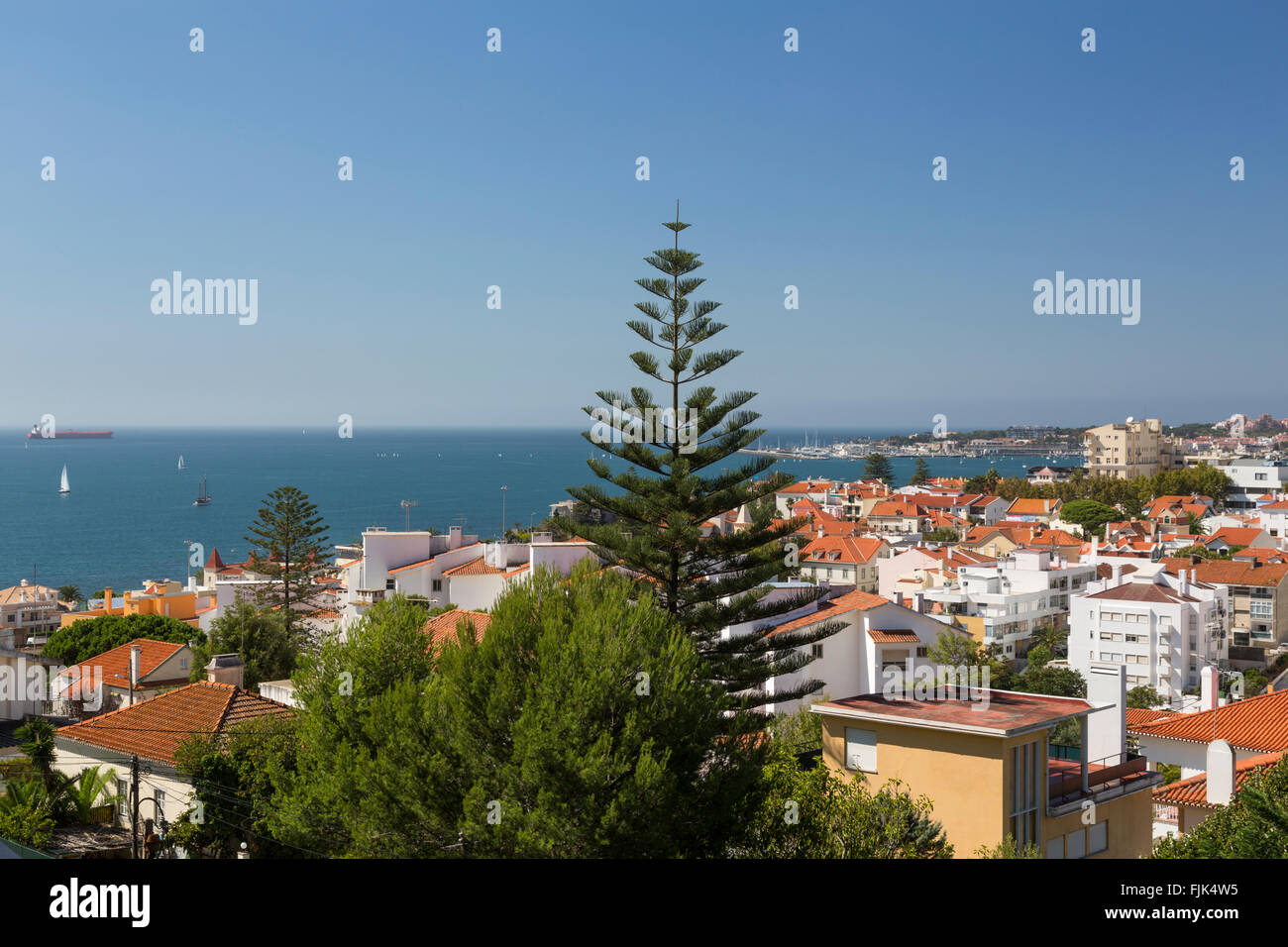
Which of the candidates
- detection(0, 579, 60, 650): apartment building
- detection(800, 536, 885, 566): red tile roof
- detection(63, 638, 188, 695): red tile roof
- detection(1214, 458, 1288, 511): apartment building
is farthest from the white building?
Result: detection(1214, 458, 1288, 511): apartment building

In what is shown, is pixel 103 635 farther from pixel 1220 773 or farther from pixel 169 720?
pixel 1220 773

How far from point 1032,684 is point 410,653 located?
26500mm

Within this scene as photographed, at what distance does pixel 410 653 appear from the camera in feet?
34.8

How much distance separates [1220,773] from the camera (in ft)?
43.8

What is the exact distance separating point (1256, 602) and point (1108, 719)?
35883mm

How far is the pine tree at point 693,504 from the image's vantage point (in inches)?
548

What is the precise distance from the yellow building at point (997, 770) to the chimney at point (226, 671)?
11.2m

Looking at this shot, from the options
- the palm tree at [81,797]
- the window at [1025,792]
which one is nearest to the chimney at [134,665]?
the palm tree at [81,797]

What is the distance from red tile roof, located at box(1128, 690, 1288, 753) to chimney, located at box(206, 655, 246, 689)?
54.4 feet

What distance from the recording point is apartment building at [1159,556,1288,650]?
4334cm

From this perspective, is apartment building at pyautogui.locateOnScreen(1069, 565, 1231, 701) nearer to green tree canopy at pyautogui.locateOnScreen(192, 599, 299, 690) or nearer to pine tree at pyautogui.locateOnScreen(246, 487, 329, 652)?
pine tree at pyautogui.locateOnScreen(246, 487, 329, 652)

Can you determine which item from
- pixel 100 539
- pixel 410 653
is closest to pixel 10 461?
pixel 100 539

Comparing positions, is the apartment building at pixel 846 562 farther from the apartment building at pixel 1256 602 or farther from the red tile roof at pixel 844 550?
the apartment building at pixel 1256 602
